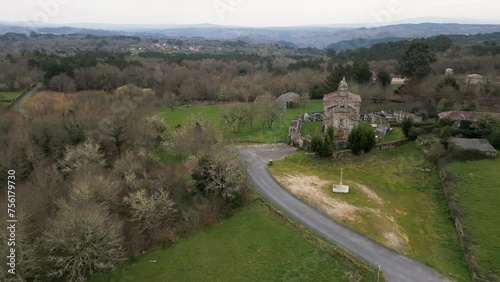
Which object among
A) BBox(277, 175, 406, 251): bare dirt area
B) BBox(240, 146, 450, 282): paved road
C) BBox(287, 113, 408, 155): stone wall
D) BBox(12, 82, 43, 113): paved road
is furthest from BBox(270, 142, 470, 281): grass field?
BBox(12, 82, 43, 113): paved road

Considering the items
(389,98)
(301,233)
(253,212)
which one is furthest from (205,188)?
(389,98)

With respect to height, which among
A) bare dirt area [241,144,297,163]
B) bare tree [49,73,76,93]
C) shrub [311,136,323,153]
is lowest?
bare dirt area [241,144,297,163]

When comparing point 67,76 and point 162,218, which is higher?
point 67,76

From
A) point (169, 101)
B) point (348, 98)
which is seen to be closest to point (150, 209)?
point (348, 98)

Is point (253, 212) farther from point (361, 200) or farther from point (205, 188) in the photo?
point (361, 200)

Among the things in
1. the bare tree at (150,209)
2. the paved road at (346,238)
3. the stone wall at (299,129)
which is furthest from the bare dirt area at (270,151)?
the bare tree at (150,209)

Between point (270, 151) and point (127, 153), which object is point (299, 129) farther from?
point (127, 153)

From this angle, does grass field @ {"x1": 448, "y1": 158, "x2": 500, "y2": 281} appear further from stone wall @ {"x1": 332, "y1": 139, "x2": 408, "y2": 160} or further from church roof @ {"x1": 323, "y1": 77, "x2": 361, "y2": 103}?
church roof @ {"x1": 323, "y1": 77, "x2": 361, "y2": 103}
